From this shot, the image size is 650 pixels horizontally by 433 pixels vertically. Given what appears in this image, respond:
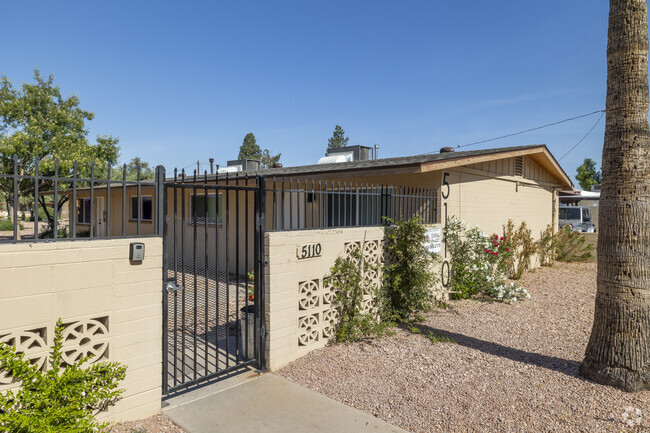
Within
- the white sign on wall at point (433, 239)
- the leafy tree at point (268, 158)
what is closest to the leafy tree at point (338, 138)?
the leafy tree at point (268, 158)

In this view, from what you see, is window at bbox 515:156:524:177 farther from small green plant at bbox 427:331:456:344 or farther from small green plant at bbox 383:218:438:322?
small green plant at bbox 427:331:456:344

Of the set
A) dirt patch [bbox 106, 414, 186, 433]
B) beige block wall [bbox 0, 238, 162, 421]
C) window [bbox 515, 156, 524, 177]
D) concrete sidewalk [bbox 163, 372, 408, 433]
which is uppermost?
window [bbox 515, 156, 524, 177]

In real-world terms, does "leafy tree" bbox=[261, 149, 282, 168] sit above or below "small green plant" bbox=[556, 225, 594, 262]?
above

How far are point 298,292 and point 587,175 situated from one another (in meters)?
45.0

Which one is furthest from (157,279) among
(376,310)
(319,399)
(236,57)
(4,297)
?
(236,57)

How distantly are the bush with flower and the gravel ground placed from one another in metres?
1.39

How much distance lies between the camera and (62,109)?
1811 cm

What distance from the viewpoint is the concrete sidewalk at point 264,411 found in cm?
326

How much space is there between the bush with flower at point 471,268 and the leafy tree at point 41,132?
15043 millimetres

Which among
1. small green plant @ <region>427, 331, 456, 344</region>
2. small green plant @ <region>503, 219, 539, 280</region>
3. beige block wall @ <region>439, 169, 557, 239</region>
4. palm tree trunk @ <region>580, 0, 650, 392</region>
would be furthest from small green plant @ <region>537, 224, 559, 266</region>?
palm tree trunk @ <region>580, 0, 650, 392</region>

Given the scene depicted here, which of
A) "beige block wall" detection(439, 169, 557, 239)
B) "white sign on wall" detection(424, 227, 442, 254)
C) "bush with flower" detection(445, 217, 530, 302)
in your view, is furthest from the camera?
"beige block wall" detection(439, 169, 557, 239)

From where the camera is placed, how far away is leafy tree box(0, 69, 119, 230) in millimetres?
15758

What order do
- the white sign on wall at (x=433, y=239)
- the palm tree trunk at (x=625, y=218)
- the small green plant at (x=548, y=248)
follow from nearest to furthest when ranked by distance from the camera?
the palm tree trunk at (x=625, y=218), the white sign on wall at (x=433, y=239), the small green plant at (x=548, y=248)

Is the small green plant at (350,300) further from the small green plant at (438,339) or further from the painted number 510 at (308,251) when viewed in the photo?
the small green plant at (438,339)
